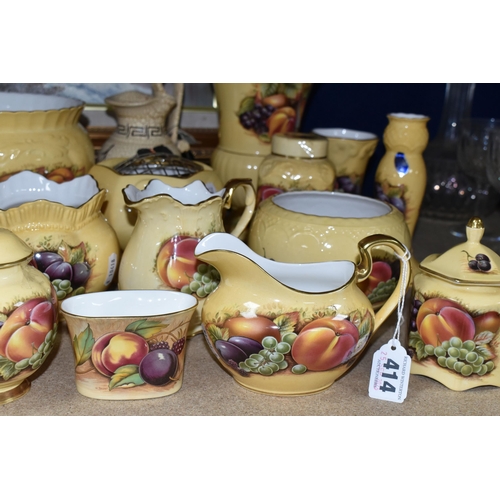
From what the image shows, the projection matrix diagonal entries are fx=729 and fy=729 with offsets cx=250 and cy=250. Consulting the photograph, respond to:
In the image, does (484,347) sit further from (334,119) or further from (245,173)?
(334,119)

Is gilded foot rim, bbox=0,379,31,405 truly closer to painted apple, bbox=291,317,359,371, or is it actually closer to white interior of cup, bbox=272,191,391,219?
painted apple, bbox=291,317,359,371

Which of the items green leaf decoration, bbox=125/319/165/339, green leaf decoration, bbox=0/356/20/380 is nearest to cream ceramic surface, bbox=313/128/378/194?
green leaf decoration, bbox=125/319/165/339

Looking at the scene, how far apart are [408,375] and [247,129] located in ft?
2.08

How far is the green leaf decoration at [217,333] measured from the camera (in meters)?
0.85

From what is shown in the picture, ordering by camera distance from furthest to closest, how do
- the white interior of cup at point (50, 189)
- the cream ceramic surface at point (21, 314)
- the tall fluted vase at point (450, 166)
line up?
the tall fluted vase at point (450, 166)
the white interior of cup at point (50, 189)
the cream ceramic surface at point (21, 314)

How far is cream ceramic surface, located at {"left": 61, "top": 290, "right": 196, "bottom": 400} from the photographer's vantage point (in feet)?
2.75

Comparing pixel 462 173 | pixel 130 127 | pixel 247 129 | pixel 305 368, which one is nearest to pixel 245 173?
pixel 247 129

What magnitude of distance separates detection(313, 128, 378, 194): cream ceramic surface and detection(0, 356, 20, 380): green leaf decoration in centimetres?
70

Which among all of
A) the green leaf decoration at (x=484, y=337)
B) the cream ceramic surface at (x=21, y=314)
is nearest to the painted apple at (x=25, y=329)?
the cream ceramic surface at (x=21, y=314)

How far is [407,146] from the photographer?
126cm

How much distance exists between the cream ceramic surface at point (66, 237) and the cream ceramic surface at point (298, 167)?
1.02ft

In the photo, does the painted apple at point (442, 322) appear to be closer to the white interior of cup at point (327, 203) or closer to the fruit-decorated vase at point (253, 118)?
the white interior of cup at point (327, 203)

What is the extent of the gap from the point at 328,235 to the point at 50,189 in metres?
0.41

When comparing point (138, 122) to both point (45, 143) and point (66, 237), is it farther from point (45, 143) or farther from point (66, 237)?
point (66, 237)
